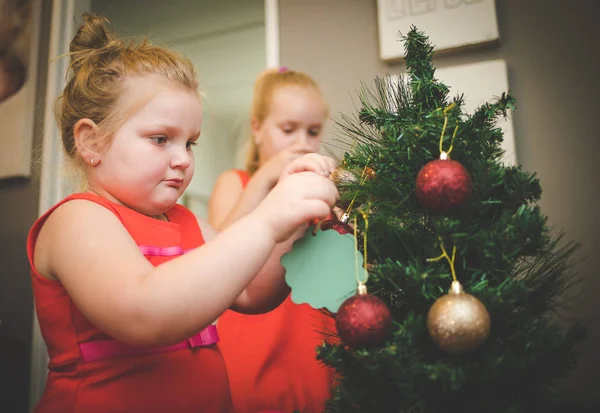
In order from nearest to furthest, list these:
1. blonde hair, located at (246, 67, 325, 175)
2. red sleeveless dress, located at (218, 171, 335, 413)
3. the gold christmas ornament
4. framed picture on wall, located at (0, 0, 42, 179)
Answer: the gold christmas ornament < red sleeveless dress, located at (218, 171, 335, 413) < blonde hair, located at (246, 67, 325, 175) < framed picture on wall, located at (0, 0, 42, 179)

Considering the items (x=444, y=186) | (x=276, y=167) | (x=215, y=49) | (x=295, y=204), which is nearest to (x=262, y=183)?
(x=276, y=167)

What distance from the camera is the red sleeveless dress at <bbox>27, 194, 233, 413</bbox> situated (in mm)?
544

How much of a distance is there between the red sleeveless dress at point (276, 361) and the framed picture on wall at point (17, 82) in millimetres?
1018

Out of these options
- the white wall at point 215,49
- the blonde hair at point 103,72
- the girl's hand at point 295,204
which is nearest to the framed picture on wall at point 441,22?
the blonde hair at point 103,72

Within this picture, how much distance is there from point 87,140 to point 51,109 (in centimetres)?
89

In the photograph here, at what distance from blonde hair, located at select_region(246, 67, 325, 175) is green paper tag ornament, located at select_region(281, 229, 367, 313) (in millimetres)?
864

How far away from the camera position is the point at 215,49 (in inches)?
84.6

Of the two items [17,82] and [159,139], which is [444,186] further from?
[17,82]

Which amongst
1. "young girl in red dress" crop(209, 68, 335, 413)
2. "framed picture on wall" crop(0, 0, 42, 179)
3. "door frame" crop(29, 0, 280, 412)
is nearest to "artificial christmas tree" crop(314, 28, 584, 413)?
"young girl in red dress" crop(209, 68, 335, 413)

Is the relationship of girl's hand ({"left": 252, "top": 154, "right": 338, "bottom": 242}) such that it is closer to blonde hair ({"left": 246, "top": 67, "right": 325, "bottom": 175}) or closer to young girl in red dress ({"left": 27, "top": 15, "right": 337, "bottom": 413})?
young girl in red dress ({"left": 27, "top": 15, "right": 337, "bottom": 413})

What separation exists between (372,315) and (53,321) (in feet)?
1.46

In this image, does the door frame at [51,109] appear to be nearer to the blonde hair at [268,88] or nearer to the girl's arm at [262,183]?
the blonde hair at [268,88]

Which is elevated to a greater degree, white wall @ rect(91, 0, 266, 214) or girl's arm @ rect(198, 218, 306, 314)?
white wall @ rect(91, 0, 266, 214)

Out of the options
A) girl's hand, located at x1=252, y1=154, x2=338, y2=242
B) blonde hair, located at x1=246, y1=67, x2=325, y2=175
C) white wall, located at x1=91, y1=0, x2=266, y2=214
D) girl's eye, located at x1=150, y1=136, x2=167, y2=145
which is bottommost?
girl's hand, located at x1=252, y1=154, x2=338, y2=242
